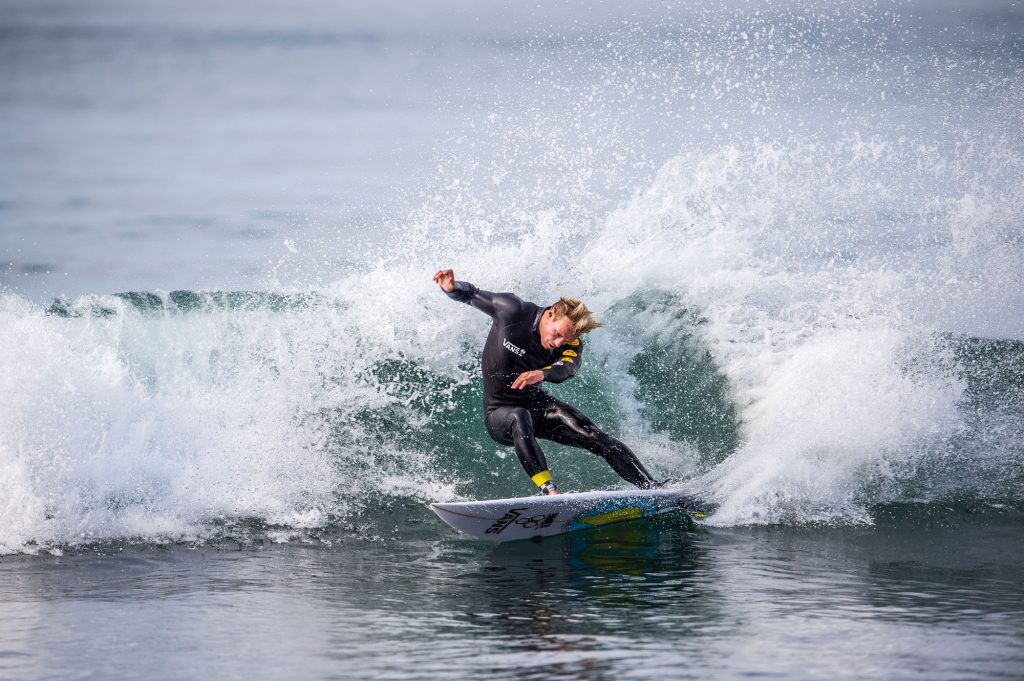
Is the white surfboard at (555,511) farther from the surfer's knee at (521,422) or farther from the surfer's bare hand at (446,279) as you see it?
the surfer's bare hand at (446,279)

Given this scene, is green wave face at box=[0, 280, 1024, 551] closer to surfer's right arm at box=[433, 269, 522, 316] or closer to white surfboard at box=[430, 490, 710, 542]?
white surfboard at box=[430, 490, 710, 542]

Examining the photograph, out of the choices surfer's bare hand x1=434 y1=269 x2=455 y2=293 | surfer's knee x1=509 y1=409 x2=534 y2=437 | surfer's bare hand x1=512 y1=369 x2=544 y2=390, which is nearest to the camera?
surfer's bare hand x1=512 y1=369 x2=544 y2=390

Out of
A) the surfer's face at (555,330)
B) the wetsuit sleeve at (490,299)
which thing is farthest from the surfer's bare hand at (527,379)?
the wetsuit sleeve at (490,299)

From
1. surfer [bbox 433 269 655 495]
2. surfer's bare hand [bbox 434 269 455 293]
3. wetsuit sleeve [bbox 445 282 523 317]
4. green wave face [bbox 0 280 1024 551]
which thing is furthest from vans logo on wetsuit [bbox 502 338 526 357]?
green wave face [bbox 0 280 1024 551]

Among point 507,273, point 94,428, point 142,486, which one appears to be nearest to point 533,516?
point 142,486

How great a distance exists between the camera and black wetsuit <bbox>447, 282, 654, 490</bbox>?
7.74 metres

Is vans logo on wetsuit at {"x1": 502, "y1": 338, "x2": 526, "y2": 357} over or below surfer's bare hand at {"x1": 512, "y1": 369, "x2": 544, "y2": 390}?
over


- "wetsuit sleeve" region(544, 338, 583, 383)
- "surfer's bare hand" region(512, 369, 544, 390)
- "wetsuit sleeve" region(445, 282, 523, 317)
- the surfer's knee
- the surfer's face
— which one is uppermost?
"wetsuit sleeve" region(445, 282, 523, 317)

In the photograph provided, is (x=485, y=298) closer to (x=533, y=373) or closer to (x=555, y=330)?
(x=555, y=330)

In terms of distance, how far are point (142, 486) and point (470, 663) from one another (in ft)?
14.9

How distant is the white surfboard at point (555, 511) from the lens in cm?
742

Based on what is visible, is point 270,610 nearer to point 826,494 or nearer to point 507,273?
point 826,494

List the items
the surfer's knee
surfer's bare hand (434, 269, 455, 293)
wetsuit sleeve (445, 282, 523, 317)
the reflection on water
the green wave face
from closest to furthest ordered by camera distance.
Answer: the reflection on water → surfer's bare hand (434, 269, 455, 293) → the surfer's knee → wetsuit sleeve (445, 282, 523, 317) → the green wave face

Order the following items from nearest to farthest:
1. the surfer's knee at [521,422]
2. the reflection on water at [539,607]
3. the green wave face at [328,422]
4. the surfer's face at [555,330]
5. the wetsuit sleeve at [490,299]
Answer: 1. the reflection on water at [539,607]
2. the surfer's face at [555,330]
3. the surfer's knee at [521,422]
4. the wetsuit sleeve at [490,299]
5. the green wave face at [328,422]
